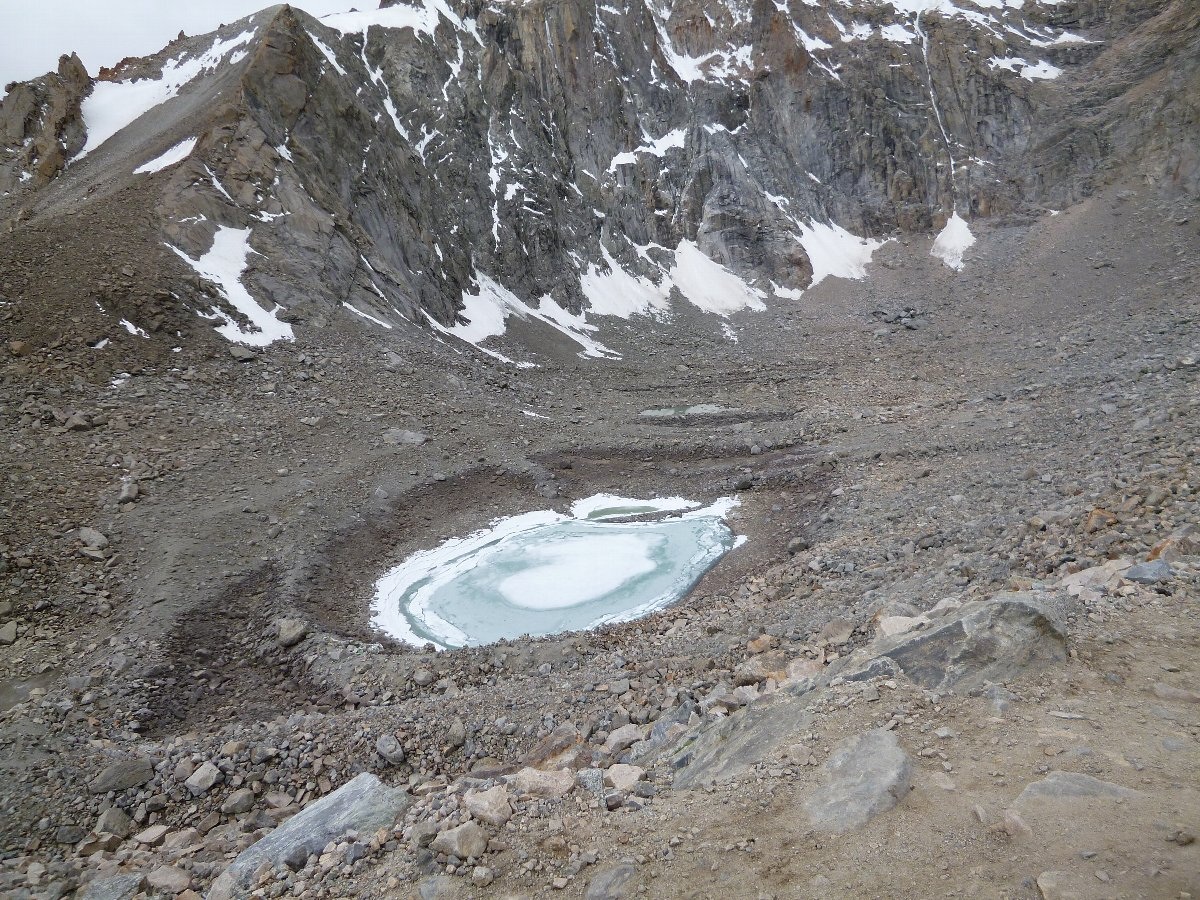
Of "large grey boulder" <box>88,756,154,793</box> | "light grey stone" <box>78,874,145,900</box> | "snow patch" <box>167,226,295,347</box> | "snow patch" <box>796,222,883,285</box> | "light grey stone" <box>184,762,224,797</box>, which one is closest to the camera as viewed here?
"light grey stone" <box>78,874,145,900</box>

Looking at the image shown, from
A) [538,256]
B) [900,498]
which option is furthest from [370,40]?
[900,498]

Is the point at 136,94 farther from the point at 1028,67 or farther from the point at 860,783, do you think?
the point at 1028,67

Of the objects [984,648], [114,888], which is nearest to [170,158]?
[114,888]

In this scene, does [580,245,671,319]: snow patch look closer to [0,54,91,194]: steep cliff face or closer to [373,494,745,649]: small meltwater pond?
[373,494,745,649]: small meltwater pond

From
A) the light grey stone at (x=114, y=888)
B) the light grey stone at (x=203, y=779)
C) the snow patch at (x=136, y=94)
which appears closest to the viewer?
the light grey stone at (x=114, y=888)

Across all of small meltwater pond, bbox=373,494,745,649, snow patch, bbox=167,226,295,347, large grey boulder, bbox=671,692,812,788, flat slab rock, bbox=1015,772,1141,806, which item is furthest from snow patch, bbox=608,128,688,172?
flat slab rock, bbox=1015,772,1141,806

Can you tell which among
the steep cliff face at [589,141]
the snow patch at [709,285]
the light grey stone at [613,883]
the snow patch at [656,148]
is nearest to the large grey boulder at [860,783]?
the light grey stone at [613,883]

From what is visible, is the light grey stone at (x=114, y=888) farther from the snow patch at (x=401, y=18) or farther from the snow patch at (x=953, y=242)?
the snow patch at (x=953, y=242)
